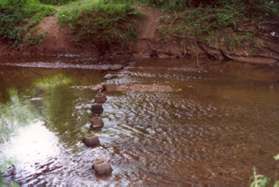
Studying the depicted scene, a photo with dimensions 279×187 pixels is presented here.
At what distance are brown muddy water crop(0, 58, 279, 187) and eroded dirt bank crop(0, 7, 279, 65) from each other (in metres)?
0.85

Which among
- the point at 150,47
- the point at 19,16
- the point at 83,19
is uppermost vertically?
the point at 19,16

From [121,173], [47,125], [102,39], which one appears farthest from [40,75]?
[121,173]

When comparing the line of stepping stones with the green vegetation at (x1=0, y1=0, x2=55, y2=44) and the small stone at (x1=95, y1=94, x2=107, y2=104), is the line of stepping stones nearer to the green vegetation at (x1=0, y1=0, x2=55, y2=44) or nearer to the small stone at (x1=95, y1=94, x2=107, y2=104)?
the small stone at (x1=95, y1=94, x2=107, y2=104)

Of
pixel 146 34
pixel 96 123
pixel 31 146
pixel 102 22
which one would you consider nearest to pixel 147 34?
pixel 146 34

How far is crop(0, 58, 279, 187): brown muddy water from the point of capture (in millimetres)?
6211

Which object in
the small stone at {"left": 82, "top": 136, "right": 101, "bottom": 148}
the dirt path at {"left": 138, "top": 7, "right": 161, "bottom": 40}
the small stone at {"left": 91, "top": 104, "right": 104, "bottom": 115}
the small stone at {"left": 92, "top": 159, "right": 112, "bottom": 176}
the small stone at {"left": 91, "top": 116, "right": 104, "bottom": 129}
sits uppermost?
the dirt path at {"left": 138, "top": 7, "right": 161, "bottom": 40}

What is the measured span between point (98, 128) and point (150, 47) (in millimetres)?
5642

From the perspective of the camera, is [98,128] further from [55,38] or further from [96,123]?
[55,38]

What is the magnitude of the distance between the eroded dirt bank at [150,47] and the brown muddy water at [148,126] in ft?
2.79

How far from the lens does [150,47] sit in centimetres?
1297

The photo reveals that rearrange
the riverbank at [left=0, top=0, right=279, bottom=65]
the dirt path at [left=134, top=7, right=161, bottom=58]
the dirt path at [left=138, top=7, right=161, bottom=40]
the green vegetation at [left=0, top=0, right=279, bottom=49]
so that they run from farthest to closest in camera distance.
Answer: the dirt path at [left=138, top=7, right=161, bottom=40] → the dirt path at [left=134, top=7, right=161, bottom=58] → the green vegetation at [left=0, top=0, right=279, bottom=49] → the riverbank at [left=0, top=0, right=279, bottom=65]

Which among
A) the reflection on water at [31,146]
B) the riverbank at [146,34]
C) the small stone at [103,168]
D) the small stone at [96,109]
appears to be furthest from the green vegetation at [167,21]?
the small stone at [103,168]

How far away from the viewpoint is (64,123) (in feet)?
26.2

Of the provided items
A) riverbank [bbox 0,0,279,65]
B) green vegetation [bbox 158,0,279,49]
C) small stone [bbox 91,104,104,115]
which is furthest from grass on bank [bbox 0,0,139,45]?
small stone [bbox 91,104,104,115]
